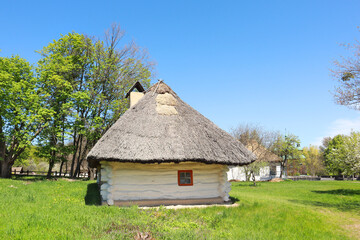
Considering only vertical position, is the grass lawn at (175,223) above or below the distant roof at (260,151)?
below

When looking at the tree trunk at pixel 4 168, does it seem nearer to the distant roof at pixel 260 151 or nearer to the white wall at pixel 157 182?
the white wall at pixel 157 182

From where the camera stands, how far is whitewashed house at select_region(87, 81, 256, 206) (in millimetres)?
10180

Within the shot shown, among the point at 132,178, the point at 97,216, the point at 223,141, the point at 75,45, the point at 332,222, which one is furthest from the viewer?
the point at 75,45

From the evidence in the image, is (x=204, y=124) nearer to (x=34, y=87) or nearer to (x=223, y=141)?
(x=223, y=141)

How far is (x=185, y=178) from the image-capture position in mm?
11328

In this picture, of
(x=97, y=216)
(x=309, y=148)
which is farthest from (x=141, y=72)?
(x=309, y=148)

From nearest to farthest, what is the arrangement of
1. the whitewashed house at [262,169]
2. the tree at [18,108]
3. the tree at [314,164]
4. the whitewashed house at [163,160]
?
the whitewashed house at [163,160] → the tree at [18,108] → the whitewashed house at [262,169] → the tree at [314,164]

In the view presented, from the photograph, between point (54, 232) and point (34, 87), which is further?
point (34, 87)

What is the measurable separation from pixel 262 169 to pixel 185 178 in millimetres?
23579

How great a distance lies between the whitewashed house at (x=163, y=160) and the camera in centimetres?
1018

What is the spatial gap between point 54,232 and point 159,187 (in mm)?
5590

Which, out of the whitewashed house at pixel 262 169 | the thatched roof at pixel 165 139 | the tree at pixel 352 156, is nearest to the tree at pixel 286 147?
the whitewashed house at pixel 262 169

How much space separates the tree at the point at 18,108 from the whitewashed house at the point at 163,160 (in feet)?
45.0

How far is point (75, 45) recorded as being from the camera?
2502 cm
